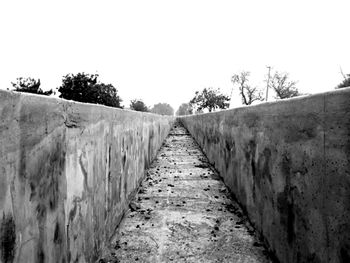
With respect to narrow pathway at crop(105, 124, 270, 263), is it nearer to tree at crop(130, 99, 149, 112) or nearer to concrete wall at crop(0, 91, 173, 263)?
concrete wall at crop(0, 91, 173, 263)

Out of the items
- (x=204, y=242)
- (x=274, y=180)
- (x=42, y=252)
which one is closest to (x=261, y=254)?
(x=204, y=242)

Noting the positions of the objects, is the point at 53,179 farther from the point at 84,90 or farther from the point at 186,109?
the point at 186,109

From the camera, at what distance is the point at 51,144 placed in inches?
51.3

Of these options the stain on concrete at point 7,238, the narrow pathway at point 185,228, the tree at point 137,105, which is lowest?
the narrow pathway at point 185,228

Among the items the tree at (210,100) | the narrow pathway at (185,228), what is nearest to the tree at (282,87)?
the tree at (210,100)

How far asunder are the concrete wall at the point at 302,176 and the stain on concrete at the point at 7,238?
1.49 meters

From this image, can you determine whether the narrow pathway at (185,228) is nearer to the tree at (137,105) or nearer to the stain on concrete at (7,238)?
the stain on concrete at (7,238)

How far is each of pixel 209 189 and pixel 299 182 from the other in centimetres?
246

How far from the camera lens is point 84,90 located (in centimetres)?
5766

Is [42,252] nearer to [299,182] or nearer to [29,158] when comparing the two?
[29,158]

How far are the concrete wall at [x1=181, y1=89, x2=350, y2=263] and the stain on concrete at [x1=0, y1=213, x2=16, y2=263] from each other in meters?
1.49

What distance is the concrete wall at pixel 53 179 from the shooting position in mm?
970

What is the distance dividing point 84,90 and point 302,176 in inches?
2410

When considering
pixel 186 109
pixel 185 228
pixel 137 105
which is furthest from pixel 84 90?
pixel 185 228
